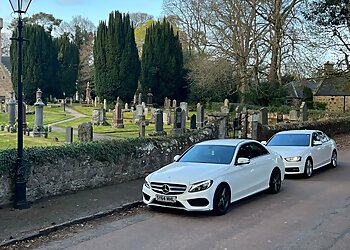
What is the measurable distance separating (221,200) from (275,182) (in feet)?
9.44

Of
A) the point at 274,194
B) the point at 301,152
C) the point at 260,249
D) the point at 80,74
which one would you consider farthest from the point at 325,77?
the point at 80,74

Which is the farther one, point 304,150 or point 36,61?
point 36,61

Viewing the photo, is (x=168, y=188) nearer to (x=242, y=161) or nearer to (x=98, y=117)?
(x=242, y=161)

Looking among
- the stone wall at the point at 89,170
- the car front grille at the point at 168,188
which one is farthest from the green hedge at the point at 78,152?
the car front grille at the point at 168,188

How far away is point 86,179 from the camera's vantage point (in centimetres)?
1110

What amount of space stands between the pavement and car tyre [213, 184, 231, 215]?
2021mm

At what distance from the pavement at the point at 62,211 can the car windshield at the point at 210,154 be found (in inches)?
61.4

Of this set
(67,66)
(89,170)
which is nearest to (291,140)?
(89,170)

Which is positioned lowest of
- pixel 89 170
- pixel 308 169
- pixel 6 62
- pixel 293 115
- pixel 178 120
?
pixel 308 169

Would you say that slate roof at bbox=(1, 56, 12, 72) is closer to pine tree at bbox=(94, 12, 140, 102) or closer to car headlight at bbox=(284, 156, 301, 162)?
pine tree at bbox=(94, 12, 140, 102)

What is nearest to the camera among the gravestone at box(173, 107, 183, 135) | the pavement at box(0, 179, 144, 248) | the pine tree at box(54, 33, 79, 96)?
the pavement at box(0, 179, 144, 248)

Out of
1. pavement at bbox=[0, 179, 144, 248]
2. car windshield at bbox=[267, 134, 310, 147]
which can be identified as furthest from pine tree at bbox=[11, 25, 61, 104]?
pavement at bbox=[0, 179, 144, 248]

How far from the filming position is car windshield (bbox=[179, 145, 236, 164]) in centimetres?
989

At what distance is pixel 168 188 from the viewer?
881 centimetres
